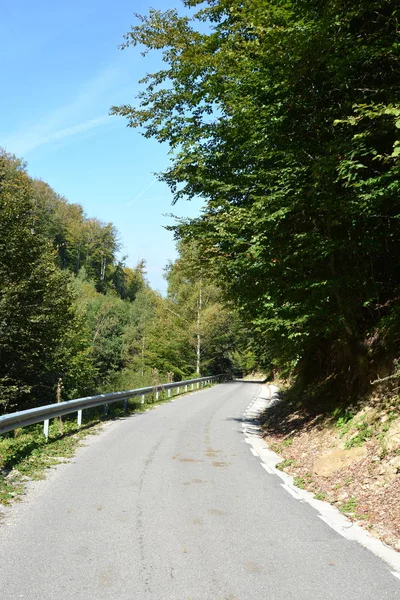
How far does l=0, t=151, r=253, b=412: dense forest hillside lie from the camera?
61.8ft

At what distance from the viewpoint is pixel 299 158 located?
Result: 27.5 feet

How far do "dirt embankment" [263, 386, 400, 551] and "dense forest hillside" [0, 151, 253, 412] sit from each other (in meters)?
7.25

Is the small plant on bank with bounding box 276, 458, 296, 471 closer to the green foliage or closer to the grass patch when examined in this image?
the green foliage

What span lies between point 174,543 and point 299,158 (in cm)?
694

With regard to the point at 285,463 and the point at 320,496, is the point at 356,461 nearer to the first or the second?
the point at 320,496

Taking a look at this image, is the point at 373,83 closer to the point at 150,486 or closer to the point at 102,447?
the point at 150,486

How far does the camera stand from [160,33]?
1182 centimetres

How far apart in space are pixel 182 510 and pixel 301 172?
640 centimetres

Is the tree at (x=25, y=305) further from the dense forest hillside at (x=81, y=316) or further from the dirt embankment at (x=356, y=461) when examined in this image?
the dirt embankment at (x=356, y=461)

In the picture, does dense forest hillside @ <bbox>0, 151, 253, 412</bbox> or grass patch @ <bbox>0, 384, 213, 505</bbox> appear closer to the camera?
grass patch @ <bbox>0, 384, 213, 505</bbox>

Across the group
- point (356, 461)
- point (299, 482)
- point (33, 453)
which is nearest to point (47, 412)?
point (33, 453)

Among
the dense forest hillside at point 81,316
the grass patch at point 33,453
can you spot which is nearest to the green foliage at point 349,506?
the grass patch at point 33,453

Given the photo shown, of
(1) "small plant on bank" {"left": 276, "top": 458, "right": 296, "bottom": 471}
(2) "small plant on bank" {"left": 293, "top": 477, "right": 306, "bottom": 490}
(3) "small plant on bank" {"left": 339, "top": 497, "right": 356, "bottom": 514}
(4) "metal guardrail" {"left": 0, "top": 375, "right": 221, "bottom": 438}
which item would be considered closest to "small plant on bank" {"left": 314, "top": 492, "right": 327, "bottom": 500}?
(3) "small plant on bank" {"left": 339, "top": 497, "right": 356, "bottom": 514}

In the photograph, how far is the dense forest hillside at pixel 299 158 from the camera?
6988 mm
